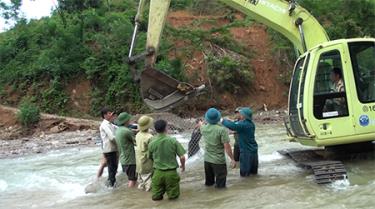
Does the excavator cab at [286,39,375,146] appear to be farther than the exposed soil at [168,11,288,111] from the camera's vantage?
No

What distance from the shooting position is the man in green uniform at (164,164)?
8594 mm

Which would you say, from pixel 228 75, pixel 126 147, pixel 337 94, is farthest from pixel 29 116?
pixel 337 94

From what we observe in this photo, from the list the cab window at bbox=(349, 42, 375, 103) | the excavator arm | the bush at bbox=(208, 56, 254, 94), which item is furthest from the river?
the bush at bbox=(208, 56, 254, 94)

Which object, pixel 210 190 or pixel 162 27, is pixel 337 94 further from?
pixel 162 27

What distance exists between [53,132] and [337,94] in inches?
622

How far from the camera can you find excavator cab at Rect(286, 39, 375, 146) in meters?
9.72

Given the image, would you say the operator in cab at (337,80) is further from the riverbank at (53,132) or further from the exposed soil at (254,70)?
the exposed soil at (254,70)

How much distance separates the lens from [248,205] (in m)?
8.09

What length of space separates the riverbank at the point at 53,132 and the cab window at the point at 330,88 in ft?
36.4

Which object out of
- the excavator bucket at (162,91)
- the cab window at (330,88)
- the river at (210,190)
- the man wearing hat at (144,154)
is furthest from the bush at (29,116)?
the cab window at (330,88)

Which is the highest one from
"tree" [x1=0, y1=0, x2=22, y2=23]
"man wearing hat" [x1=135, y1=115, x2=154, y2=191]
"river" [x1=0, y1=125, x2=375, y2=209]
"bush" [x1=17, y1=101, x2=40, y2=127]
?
"tree" [x1=0, y1=0, x2=22, y2=23]

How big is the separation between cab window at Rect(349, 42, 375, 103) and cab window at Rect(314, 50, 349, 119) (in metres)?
0.28

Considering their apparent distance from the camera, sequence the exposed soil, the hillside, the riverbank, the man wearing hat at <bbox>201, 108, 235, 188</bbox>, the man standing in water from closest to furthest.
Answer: the man wearing hat at <bbox>201, 108, 235, 188</bbox>, the man standing in water, the riverbank, the exposed soil, the hillside

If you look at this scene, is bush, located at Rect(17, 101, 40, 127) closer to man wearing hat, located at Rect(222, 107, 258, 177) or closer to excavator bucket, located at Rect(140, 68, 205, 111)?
excavator bucket, located at Rect(140, 68, 205, 111)
